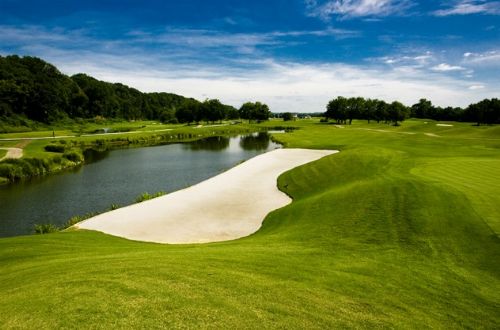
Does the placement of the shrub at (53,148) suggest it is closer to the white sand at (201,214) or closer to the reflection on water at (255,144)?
the reflection on water at (255,144)

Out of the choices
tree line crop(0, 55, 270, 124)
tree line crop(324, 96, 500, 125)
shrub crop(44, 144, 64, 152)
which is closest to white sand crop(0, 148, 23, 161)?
shrub crop(44, 144, 64, 152)

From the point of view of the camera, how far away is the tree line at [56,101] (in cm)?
11700

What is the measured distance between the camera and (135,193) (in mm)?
33469

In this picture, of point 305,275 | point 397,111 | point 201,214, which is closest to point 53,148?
point 201,214

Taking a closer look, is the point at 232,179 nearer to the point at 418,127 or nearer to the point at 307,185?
the point at 307,185

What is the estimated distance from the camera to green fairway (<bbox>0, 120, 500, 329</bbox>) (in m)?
7.34

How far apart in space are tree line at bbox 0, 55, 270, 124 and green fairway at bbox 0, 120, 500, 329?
388ft

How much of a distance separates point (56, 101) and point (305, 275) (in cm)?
14504

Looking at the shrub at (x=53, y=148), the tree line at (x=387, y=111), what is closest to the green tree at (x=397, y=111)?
the tree line at (x=387, y=111)

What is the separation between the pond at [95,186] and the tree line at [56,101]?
264 ft

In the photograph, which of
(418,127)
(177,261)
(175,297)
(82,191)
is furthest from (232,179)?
(418,127)

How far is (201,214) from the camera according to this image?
23.6 m

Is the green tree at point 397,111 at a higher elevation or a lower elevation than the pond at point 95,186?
higher

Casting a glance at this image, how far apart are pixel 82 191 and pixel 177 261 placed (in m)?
28.0
